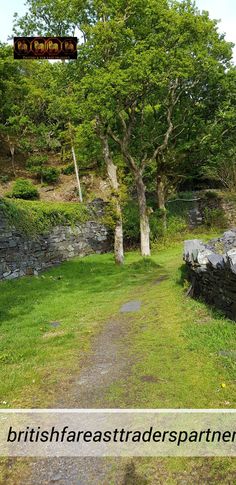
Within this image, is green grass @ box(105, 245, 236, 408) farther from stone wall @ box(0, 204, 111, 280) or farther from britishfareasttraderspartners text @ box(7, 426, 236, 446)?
stone wall @ box(0, 204, 111, 280)

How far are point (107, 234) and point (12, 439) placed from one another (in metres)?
23.6

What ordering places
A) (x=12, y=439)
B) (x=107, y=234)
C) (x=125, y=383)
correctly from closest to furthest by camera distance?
(x=12, y=439)
(x=125, y=383)
(x=107, y=234)

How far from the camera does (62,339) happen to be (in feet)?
30.2

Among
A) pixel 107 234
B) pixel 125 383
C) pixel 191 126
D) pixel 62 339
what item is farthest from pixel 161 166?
pixel 125 383

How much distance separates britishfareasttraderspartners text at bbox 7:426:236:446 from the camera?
4809 millimetres

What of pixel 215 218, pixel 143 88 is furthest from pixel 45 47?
pixel 215 218

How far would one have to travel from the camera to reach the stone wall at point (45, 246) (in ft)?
58.4

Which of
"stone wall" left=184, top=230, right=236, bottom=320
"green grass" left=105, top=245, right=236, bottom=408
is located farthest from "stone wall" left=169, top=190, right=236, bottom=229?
"green grass" left=105, top=245, right=236, bottom=408

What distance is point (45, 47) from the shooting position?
20297mm

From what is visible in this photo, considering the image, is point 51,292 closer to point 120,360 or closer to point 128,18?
point 120,360

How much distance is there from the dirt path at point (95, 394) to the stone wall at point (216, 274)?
2.23 meters

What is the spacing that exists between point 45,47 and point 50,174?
18.8 meters

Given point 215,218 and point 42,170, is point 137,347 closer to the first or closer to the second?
point 215,218

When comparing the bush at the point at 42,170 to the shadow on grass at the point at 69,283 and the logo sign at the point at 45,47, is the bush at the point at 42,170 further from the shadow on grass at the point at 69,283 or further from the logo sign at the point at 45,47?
the shadow on grass at the point at 69,283
